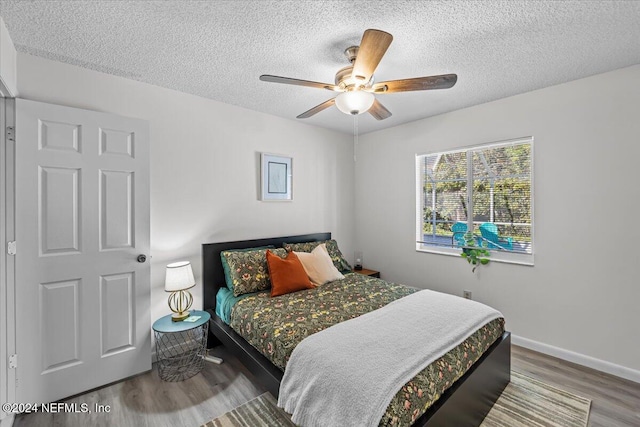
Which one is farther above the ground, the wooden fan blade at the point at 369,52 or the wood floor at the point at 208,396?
the wooden fan blade at the point at 369,52

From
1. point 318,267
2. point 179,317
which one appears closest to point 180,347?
point 179,317

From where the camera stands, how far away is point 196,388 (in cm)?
223

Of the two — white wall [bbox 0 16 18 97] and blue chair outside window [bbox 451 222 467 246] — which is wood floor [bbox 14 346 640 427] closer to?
blue chair outside window [bbox 451 222 467 246]

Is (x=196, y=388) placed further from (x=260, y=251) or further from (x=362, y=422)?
(x=362, y=422)

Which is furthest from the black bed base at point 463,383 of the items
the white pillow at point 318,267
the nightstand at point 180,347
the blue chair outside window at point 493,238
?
the blue chair outside window at point 493,238

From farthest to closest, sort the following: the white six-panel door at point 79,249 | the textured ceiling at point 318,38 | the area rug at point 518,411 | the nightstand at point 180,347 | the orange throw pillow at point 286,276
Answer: the orange throw pillow at point 286,276 → the nightstand at point 180,347 → the white six-panel door at point 79,249 → the area rug at point 518,411 → the textured ceiling at point 318,38

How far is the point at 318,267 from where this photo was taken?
9.91 feet

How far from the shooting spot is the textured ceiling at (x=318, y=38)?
164cm

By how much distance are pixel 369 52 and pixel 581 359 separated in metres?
3.13

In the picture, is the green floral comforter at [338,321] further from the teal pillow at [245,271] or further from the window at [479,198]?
the window at [479,198]

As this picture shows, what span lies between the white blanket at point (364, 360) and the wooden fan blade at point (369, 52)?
5.37ft

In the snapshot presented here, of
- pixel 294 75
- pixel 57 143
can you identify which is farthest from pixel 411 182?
pixel 57 143

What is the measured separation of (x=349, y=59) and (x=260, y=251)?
77.7 inches

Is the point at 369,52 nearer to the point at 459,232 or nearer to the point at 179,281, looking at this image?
the point at 179,281
